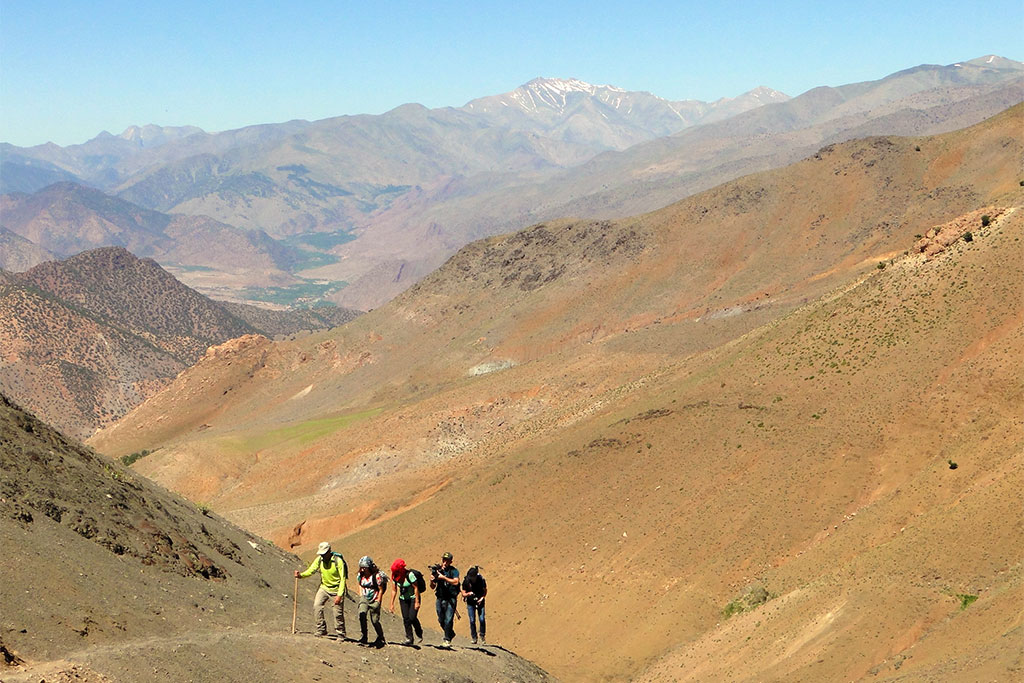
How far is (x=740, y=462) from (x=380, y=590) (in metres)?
27.0

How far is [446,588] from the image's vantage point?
784 inches

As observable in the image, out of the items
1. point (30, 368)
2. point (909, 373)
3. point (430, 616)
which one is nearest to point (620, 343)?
point (909, 373)

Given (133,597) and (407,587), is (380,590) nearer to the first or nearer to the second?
(407,587)

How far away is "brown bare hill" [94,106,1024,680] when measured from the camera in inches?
1136

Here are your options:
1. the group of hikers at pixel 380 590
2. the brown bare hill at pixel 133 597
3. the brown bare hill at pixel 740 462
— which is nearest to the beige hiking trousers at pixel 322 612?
the group of hikers at pixel 380 590

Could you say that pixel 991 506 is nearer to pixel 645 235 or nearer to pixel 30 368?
pixel 645 235

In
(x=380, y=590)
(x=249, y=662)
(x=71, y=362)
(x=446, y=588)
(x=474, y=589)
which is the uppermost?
(x=380, y=590)

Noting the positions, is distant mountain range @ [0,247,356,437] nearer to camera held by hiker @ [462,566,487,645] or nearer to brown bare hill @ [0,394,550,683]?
brown bare hill @ [0,394,550,683]

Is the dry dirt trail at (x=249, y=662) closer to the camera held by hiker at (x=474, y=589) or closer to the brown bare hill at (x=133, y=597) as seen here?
the brown bare hill at (x=133, y=597)

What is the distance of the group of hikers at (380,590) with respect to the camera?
17.6 metres

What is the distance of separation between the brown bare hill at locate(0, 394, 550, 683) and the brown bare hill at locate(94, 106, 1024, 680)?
10790 millimetres

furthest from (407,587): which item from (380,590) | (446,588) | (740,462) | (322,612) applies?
(740,462)

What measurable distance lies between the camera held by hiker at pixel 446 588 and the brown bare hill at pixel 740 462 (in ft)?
33.4

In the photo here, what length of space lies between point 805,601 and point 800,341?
22.6 meters
